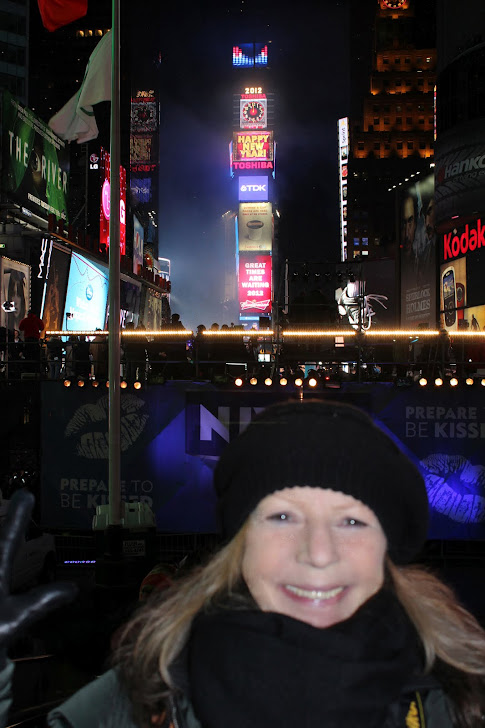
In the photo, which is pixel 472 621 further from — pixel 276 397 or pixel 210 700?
pixel 276 397

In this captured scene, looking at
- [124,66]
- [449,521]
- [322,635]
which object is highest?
[124,66]

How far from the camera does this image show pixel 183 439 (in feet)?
43.0

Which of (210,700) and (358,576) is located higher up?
(358,576)

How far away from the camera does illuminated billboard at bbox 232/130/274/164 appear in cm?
8438


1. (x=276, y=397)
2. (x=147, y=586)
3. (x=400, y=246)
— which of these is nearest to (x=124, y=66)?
(x=400, y=246)

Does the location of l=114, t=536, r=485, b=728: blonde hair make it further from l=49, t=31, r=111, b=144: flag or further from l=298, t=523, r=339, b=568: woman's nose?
l=49, t=31, r=111, b=144: flag

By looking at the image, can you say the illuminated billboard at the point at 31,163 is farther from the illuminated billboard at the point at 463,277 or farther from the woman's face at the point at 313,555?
the woman's face at the point at 313,555

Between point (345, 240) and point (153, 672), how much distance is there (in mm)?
139417

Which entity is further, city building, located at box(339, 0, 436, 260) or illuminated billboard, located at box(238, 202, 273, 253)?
city building, located at box(339, 0, 436, 260)

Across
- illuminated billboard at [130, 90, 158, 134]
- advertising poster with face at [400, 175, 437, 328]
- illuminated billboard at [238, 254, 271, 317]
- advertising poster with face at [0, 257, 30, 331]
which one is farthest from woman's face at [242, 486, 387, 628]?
illuminated billboard at [130, 90, 158, 134]

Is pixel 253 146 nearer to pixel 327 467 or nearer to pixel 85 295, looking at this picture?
pixel 85 295

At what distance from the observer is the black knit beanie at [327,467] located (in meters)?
1.96

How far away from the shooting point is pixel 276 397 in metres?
13.2

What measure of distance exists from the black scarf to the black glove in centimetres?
50
